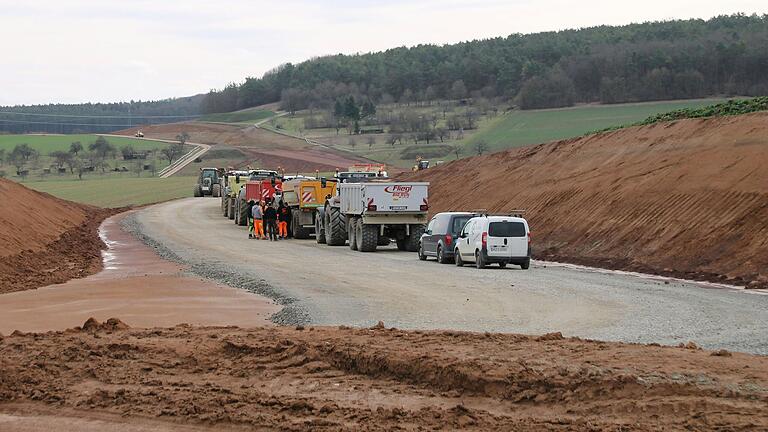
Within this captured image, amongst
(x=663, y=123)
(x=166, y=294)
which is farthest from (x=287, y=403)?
(x=663, y=123)

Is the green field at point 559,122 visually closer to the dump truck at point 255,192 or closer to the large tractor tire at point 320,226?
the dump truck at point 255,192

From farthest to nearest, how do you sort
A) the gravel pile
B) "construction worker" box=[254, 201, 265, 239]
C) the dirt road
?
"construction worker" box=[254, 201, 265, 239]
the gravel pile
the dirt road

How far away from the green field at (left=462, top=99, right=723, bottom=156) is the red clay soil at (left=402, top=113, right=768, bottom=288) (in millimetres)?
41140

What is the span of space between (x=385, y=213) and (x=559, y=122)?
69628 millimetres

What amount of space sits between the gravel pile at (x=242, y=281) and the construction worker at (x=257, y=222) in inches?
193

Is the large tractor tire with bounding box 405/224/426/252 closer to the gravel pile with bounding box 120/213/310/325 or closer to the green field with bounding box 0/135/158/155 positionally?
the gravel pile with bounding box 120/213/310/325

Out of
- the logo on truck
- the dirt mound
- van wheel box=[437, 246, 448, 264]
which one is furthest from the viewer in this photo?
the logo on truck

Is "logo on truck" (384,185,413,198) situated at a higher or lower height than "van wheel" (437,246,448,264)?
higher

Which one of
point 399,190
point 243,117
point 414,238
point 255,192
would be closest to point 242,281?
point 399,190

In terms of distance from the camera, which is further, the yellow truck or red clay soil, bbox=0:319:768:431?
the yellow truck

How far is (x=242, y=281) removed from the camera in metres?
25.7

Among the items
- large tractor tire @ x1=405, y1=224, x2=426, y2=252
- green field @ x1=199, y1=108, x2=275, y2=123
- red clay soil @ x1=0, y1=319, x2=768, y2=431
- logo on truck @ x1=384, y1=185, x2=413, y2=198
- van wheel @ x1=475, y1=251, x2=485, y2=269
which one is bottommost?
green field @ x1=199, y1=108, x2=275, y2=123

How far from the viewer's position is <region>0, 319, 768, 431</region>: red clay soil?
979 centimetres

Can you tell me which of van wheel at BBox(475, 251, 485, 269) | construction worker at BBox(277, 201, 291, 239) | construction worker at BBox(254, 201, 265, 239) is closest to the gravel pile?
construction worker at BBox(254, 201, 265, 239)
